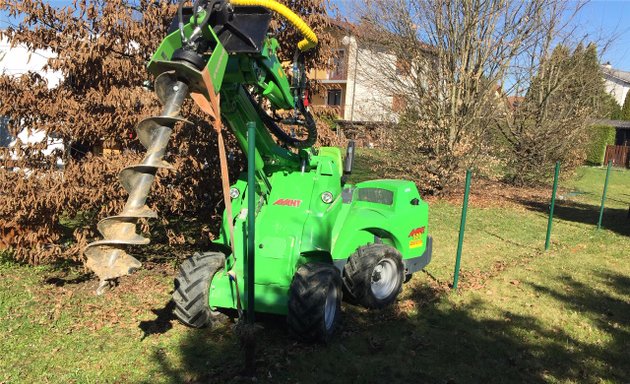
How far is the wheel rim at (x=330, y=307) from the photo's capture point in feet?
14.8

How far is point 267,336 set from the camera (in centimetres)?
474

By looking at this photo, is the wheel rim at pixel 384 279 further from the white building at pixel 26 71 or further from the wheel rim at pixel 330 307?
the white building at pixel 26 71

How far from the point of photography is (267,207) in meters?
5.04

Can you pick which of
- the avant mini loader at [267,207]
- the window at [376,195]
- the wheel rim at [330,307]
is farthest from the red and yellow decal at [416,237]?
the wheel rim at [330,307]

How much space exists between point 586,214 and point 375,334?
10.4 metres

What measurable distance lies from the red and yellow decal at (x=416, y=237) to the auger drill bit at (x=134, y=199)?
384cm

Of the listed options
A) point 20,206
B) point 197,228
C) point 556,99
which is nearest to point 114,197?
point 20,206

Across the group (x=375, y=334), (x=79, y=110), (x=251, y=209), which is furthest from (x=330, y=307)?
(x=79, y=110)

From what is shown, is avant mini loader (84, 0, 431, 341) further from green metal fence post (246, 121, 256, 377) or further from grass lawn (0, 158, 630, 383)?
grass lawn (0, 158, 630, 383)

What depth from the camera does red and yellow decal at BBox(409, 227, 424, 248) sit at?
20.1 ft

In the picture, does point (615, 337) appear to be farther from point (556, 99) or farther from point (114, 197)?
point (556, 99)

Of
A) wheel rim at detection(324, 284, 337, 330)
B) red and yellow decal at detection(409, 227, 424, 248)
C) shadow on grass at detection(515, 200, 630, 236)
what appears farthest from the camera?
shadow on grass at detection(515, 200, 630, 236)

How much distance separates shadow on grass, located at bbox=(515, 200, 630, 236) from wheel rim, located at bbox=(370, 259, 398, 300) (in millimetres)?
7334

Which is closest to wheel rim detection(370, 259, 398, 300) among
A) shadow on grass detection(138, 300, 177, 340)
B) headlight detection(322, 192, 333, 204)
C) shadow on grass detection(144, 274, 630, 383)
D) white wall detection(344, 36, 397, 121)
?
shadow on grass detection(144, 274, 630, 383)
